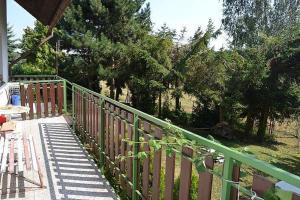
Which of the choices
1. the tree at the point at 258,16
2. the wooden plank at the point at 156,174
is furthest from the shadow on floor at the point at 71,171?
the tree at the point at 258,16

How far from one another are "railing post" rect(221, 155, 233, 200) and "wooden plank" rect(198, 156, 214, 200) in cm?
12

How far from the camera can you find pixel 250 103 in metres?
16.1

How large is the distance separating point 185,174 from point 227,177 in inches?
18.2

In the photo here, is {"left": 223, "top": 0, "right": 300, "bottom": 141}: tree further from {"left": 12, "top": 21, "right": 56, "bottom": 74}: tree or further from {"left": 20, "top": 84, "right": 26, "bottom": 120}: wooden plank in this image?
{"left": 12, "top": 21, "right": 56, "bottom": 74}: tree

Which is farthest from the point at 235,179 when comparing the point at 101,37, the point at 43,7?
the point at 101,37

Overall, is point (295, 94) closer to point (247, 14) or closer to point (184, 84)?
point (184, 84)

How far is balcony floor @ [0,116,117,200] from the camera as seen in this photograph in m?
3.40

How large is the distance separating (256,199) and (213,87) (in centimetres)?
1504

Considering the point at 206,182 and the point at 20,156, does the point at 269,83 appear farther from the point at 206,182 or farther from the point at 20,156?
the point at 206,182

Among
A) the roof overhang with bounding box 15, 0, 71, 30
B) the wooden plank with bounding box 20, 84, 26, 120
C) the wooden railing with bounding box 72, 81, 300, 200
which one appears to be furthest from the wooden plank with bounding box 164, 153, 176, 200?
the roof overhang with bounding box 15, 0, 71, 30

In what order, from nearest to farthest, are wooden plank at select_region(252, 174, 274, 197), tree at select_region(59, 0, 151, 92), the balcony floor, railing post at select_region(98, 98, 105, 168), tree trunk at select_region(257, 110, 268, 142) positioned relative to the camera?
wooden plank at select_region(252, 174, 274, 197) → the balcony floor → railing post at select_region(98, 98, 105, 168) → tree trunk at select_region(257, 110, 268, 142) → tree at select_region(59, 0, 151, 92)

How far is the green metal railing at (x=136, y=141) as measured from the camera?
137cm

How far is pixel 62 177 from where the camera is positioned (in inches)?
153

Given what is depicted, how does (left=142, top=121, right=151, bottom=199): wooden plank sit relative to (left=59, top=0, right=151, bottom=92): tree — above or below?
below
